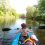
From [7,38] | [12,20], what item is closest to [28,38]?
[7,38]

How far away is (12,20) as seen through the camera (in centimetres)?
793

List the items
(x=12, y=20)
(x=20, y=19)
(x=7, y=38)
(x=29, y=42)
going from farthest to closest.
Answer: (x=12, y=20) < (x=20, y=19) < (x=7, y=38) < (x=29, y=42)

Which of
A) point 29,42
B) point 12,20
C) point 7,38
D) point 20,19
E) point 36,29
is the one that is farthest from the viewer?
point 36,29

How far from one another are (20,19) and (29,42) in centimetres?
488

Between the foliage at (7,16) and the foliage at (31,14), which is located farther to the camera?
the foliage at (7,16)

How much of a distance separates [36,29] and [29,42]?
605cm

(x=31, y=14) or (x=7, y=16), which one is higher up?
(x=31, y=14)

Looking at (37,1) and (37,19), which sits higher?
(37,1)

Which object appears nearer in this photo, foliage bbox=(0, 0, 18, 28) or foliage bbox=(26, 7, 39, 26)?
foliage bbox=(26, 7, 39, 26)

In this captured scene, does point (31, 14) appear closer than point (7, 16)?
Yes

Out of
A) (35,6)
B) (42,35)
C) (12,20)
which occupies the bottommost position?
(42,35)

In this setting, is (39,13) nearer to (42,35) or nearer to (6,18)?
(42,35)

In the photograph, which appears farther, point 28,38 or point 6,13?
point 6,13

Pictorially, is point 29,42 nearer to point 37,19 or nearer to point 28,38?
point 28,38
